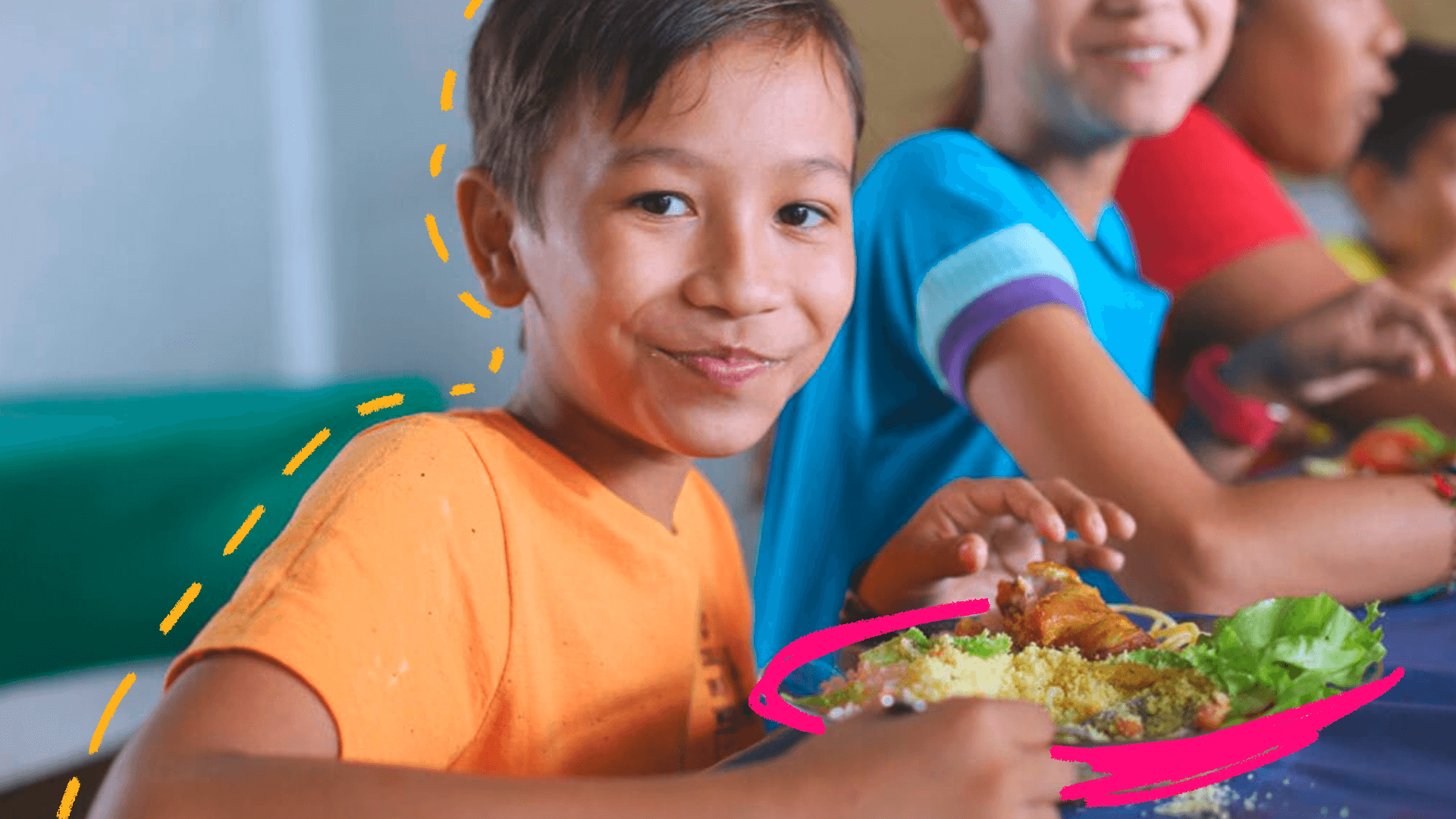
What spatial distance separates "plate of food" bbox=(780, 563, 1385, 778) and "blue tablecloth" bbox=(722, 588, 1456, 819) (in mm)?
21

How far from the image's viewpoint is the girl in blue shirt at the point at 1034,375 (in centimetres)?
53

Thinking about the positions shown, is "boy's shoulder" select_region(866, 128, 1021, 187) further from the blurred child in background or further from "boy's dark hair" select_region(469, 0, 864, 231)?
the blurred child in background

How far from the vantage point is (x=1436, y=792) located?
350mm

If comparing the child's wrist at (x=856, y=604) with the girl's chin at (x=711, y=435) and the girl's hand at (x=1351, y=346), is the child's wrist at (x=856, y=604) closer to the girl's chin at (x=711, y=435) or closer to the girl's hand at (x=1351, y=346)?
the girl's chin at (x=711, y=435)

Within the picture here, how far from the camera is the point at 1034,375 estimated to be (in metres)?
0.56

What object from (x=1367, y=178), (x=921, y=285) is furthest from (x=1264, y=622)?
(x=1367, y=178)

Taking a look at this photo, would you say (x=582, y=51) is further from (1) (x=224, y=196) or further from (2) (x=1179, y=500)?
(1) (x=224, y=196)

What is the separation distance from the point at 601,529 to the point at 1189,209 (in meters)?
0.64

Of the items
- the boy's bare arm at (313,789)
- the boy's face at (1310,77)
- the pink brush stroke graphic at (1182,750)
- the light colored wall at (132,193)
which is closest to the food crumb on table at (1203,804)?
the pink brush stroke graphic at (1182,750)

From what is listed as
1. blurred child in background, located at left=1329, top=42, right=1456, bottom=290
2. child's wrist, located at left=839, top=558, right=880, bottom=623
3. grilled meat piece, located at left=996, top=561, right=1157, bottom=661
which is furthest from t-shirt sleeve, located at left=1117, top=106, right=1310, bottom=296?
grilled meat piece, located at left=996, top=561, right=1157, bottom=661

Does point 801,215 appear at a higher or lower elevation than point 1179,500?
higher

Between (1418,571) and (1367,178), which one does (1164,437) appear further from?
(1367,178)

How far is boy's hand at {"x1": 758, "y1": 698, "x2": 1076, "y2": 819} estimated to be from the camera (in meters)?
0.30

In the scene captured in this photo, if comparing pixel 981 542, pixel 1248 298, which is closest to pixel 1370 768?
pixel 981 542
